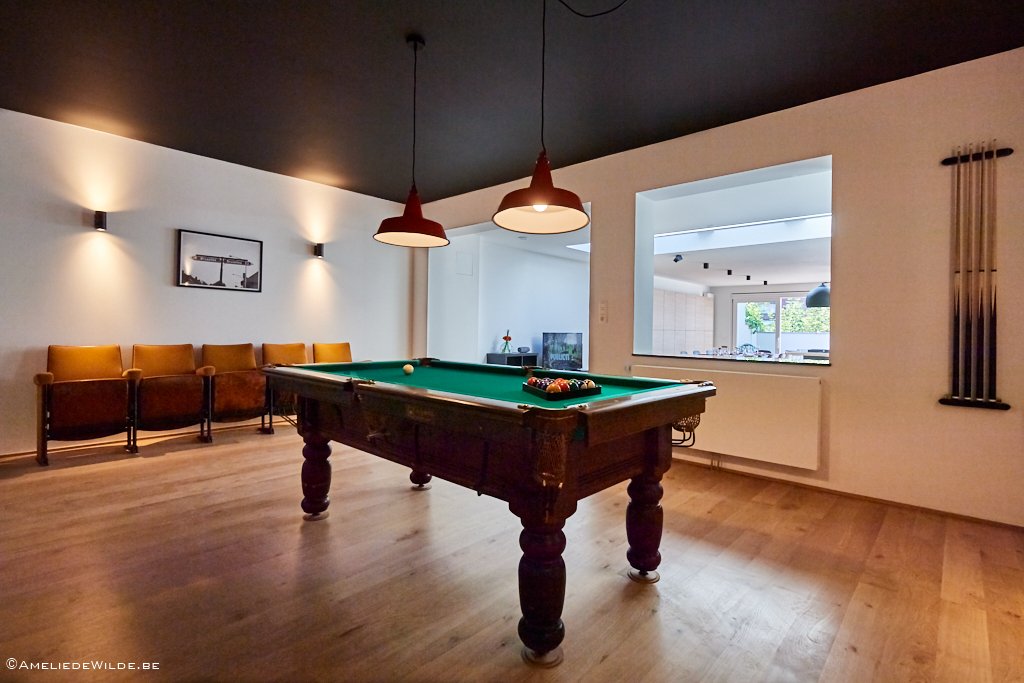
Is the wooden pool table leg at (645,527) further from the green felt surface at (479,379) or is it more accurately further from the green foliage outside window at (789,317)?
the green foliage outside window at (789,317)

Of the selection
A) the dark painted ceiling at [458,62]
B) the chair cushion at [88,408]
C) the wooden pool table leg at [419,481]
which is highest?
the dark painted ceiling at [458,62]

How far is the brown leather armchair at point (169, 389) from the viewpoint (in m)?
4.03

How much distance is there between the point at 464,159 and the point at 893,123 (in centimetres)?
339

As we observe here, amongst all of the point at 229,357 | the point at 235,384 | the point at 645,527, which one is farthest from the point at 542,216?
the point at 229,357

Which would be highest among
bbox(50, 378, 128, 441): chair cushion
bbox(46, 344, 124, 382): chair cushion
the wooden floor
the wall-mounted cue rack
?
the wall-mounted cue rack

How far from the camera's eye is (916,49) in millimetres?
2771

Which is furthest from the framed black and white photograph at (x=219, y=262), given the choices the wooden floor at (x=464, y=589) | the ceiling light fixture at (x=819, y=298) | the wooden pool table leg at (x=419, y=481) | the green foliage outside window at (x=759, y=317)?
the green foliage outside window at (x=759, y=317)

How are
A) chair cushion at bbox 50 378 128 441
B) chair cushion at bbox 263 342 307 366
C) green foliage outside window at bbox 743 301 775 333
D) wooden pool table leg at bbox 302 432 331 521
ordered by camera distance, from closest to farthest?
wooden pool table leg at bbox 302 432 331 521
chair cushion at bbox 50 378 128 441
chair cushion at bbox 263 342 307 366
green foliage outside window at bbox 743 301 775 333

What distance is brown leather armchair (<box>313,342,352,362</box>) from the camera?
17.9 ft

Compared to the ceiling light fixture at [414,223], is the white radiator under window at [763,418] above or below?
below

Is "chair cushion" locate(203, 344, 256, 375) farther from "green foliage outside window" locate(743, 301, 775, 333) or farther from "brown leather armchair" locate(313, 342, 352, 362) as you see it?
"green foliage outside window" locate(743, 301, 775, 333)

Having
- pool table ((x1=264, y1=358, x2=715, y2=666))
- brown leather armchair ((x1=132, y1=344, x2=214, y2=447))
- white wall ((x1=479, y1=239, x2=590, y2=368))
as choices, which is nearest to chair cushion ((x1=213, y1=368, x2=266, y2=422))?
brown leather armchair ((x1=132, y1=344, x2=214, y2=447))

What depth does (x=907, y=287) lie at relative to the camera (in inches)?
121

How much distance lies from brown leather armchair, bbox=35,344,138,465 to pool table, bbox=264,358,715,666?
2.16 metres
